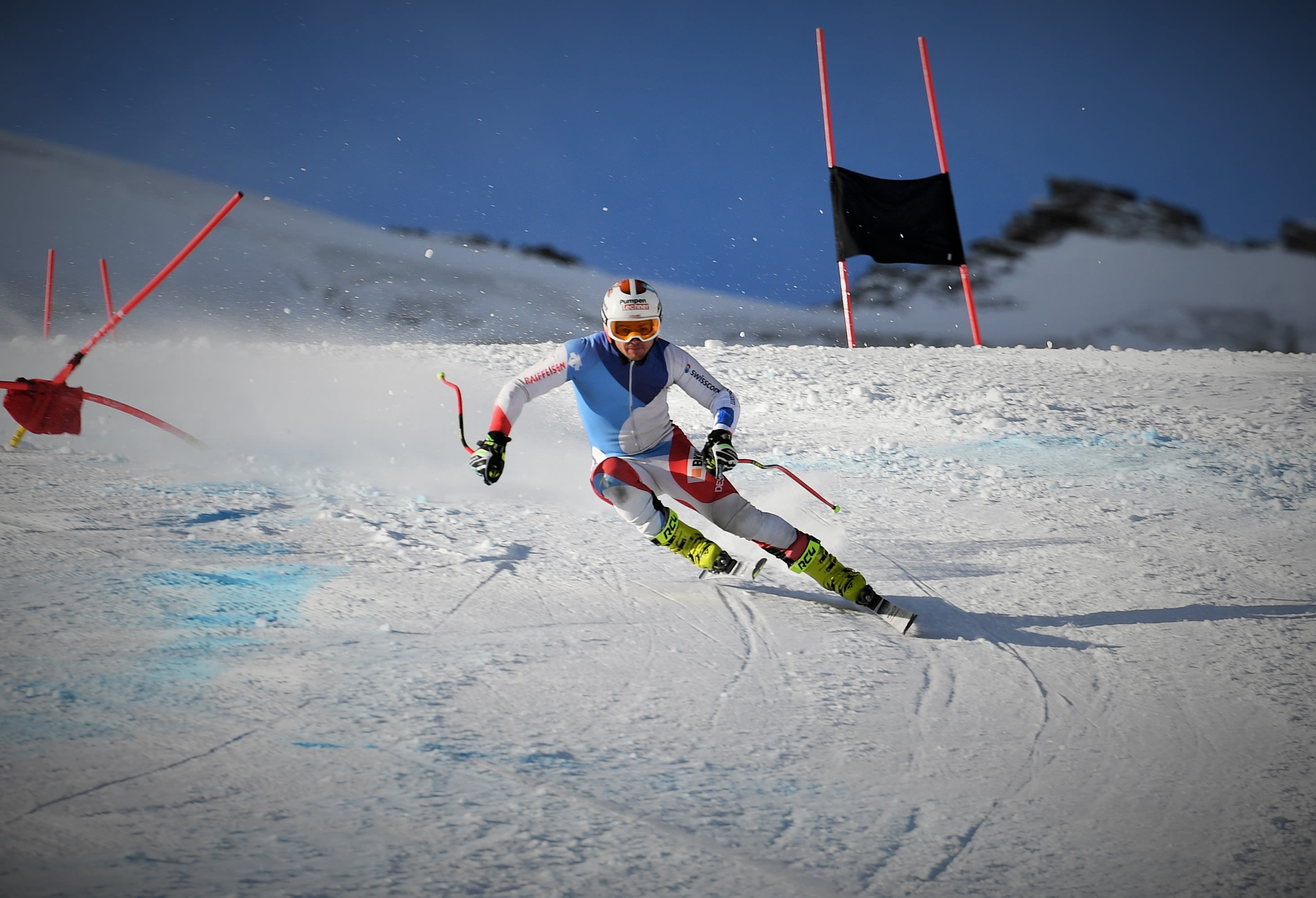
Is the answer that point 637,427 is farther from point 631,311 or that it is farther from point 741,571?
point 741,571

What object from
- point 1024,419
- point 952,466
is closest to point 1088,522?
point 952,466

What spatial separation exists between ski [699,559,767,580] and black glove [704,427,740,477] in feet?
1.57

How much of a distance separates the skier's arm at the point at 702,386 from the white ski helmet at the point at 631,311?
0.27 meters

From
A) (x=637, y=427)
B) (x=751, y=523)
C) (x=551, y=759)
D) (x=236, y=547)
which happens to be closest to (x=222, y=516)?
(x=236, y=547)

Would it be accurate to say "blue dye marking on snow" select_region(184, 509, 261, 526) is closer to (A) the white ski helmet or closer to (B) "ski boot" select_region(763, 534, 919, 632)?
(A) the white ski helmet

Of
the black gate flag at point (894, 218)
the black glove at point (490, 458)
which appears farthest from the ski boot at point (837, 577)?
the black gate flag at point (894, 218)

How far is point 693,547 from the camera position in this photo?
14.2 ft

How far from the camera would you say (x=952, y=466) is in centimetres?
716

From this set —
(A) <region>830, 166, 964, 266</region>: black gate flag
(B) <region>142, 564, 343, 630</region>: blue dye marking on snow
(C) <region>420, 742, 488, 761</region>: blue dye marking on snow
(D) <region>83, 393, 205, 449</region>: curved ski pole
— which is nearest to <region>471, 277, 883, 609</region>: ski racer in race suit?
(B) <region>142, 564, 343, 630</region>: blue dye marking on snow

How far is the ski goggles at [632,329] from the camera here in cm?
435

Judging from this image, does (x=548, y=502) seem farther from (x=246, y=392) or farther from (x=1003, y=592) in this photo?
(x=246, y=392)

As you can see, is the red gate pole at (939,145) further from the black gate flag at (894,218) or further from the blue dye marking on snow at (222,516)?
the blue dye marking on snow at (222,516)

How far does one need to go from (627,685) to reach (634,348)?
1913 millimetres

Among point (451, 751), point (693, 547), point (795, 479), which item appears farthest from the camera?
point (693, 547)
